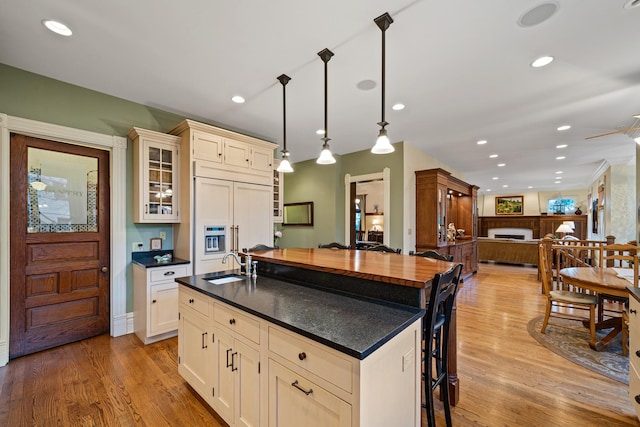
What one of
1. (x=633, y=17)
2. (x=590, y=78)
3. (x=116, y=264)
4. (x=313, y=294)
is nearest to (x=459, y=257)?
(x=590, y=78)

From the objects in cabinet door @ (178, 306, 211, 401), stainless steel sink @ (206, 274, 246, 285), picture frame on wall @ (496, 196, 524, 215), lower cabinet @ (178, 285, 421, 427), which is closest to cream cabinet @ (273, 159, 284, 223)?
stainless steel sink @ (206, 274, 246, 285)

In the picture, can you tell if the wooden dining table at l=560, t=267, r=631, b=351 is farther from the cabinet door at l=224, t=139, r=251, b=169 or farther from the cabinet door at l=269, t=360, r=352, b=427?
the cabinet door at l=224, t=139, r=251, b=169

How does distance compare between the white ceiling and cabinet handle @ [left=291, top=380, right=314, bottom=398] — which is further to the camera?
the white ceiling

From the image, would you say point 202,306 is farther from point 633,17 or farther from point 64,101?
point 633,17

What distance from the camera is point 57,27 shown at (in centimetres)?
212

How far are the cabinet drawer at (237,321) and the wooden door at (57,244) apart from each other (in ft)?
7.78

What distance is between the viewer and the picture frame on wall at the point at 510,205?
479 inches

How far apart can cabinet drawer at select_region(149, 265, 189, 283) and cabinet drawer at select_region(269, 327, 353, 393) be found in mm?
2285

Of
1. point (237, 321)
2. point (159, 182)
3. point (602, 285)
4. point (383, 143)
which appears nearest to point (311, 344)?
point (237, 321)

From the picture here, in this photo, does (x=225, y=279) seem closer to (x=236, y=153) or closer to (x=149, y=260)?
(x=149, y=260)

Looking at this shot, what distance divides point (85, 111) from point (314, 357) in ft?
12.2

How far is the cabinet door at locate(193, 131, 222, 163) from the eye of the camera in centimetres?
339

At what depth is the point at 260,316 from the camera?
58.3 inches

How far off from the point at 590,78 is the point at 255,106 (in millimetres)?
3757
